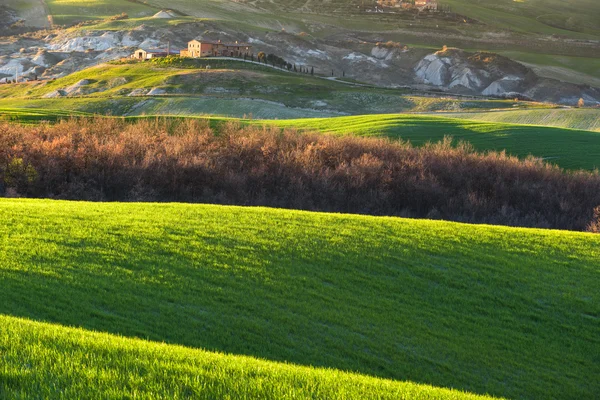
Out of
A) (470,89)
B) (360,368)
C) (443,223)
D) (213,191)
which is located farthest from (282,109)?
(470,89)

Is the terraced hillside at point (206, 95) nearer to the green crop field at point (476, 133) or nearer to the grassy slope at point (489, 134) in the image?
the green crop field at point (476, 133)

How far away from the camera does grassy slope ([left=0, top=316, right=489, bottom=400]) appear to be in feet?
23.5

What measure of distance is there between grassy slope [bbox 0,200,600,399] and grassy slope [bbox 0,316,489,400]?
12.5 feet

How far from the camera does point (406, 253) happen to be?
19.9m

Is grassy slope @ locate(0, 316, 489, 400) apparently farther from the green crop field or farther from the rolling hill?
→ the rolling hill

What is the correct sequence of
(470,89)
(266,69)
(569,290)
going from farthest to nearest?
(470,89), (266,69), (569,290)

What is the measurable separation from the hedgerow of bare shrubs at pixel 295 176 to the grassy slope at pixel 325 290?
46.8ft

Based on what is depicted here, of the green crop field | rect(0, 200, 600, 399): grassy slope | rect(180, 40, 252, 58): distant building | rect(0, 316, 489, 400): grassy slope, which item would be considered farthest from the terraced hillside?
rect(0, 316, 489, 400): grassy slope

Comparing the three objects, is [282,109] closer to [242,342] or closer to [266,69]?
[266,69]

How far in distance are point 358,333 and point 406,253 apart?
569 centimetres

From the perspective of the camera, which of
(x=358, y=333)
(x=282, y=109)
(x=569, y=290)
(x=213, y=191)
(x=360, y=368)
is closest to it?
(x=360, y=368)

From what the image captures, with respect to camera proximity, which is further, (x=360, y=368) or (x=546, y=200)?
(x=546, y=200)

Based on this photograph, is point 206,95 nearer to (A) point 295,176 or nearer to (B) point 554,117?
(B) point 554,117

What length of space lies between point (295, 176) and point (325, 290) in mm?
22691
